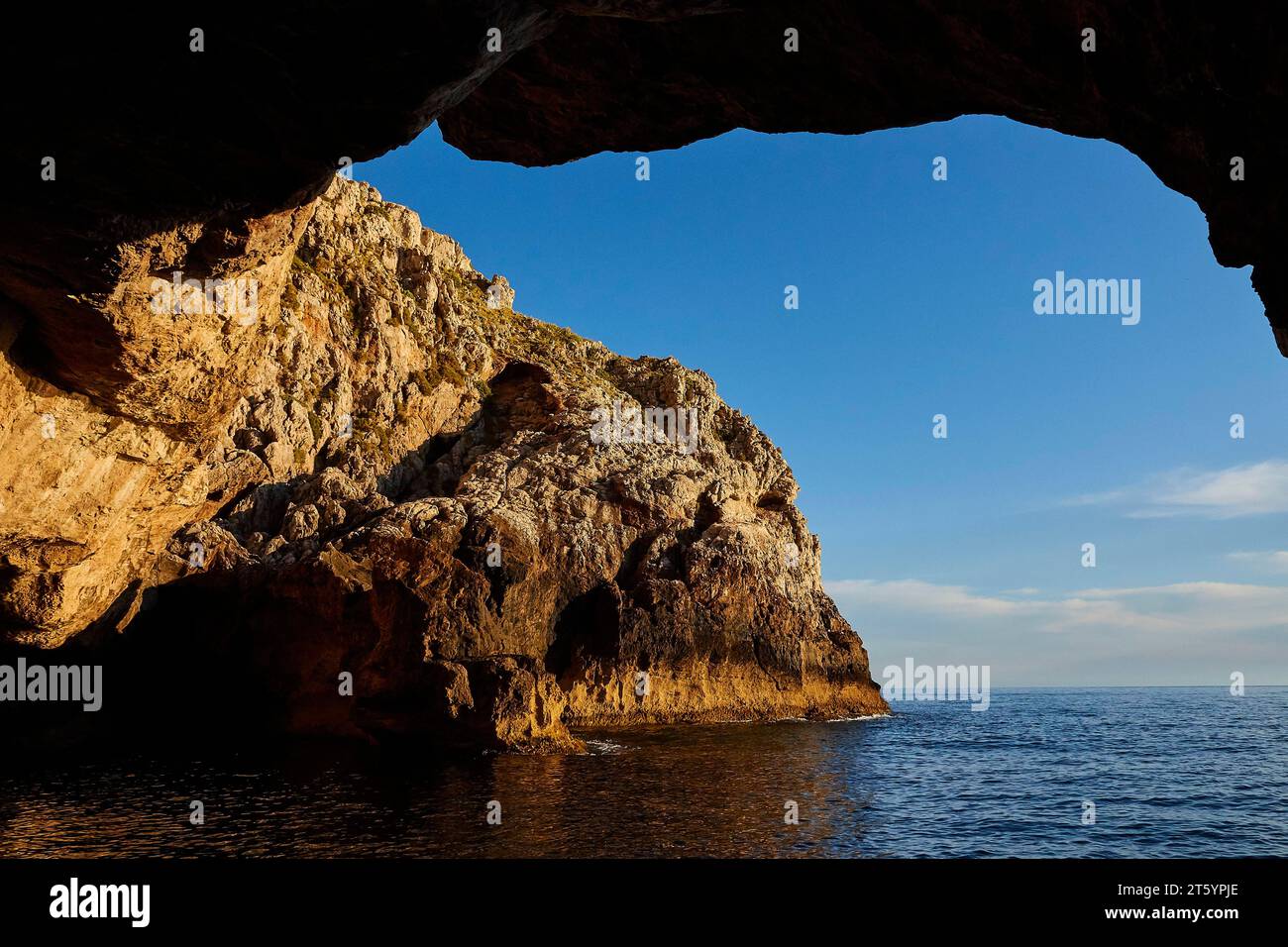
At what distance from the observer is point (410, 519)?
148 feet

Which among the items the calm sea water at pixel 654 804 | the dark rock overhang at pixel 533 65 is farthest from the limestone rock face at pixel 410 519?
the calm sea water at pixel 654 804

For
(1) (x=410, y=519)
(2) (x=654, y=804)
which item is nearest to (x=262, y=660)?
(1) (x=410, y=519)

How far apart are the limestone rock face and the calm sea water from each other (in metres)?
5.93

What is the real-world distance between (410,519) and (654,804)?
86.6ft

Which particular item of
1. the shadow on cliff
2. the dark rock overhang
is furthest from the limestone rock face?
the dark rock overhang

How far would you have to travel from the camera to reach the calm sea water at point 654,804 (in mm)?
19359

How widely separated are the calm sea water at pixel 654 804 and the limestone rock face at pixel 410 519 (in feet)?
19.5

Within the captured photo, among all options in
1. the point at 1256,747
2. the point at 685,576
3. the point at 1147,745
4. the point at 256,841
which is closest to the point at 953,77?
the point at 256,841

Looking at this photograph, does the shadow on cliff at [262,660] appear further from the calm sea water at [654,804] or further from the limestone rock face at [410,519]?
the calm sea water at [654,804]

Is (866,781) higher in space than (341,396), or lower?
lower

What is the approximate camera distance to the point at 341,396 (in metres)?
60.3

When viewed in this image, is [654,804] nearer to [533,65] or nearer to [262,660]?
[533,65]
